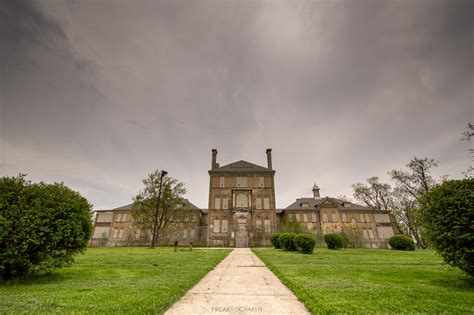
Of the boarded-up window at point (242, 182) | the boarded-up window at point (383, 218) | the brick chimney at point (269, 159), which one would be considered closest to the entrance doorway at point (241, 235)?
the boarded-up window at point (242, 182)

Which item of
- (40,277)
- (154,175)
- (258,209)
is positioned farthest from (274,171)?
(40,277)

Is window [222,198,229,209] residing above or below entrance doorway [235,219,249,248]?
above

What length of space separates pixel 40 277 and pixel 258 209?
28251mm

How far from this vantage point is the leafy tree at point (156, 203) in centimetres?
2990

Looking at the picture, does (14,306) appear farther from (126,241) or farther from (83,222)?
(126,241)

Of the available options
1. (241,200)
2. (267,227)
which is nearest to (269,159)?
(241,200)

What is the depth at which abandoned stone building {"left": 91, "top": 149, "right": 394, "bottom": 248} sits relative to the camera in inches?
1212

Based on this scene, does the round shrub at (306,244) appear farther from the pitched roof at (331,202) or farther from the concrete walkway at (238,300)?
the pitched roof at (331,202)

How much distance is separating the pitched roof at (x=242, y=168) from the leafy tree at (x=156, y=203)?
682 centimetres

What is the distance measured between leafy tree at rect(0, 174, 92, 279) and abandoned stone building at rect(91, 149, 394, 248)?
2585cm

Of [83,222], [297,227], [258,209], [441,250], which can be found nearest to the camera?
[441,250]

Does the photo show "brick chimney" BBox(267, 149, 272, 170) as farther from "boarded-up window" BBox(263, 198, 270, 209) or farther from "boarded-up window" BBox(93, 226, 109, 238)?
"boarded-up window" BBox(93, 226, 109, 238)

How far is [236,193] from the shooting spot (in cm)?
3238

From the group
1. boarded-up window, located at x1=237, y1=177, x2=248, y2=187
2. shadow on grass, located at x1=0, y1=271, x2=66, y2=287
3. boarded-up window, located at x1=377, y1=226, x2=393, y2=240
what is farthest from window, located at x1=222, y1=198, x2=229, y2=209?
boarded-up window, located at x1=377, y1=226, x2=393, y2=240
